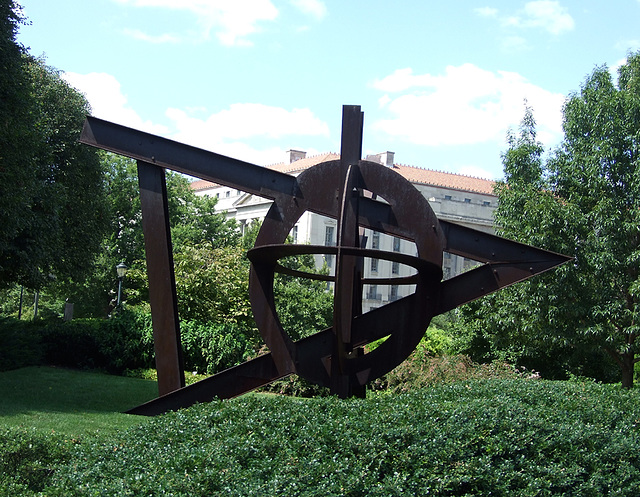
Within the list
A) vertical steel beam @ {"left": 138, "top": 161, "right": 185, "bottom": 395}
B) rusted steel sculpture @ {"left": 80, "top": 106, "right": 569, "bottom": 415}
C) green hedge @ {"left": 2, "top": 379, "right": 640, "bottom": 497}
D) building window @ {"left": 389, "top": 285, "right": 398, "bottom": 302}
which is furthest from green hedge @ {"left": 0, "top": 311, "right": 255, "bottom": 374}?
building window @ {"left": 389, "top": 285, "right": 398, "bottom": 302}

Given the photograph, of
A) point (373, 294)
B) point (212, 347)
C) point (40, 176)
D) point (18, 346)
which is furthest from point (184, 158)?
point (373, 294)

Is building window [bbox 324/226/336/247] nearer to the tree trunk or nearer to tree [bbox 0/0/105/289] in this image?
tree [bbox 0/0/105/289]

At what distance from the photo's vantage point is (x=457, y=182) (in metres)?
76.5

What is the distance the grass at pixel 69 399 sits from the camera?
1090 centimetres

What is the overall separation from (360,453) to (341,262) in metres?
2.91

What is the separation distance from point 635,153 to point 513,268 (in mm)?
11441

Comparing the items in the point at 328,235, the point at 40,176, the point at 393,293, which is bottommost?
the point at 393,293

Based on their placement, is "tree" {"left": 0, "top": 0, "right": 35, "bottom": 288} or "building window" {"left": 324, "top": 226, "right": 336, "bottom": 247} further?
"building window" {"left": 324, "top": 226, "right": 336, "bottom": 247}

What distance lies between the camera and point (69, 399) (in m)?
Answer: 14.8

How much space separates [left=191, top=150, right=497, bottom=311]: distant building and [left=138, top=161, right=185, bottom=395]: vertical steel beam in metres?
50.8

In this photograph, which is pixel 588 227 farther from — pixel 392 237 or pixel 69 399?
pixel 392 237

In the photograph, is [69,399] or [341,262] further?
[69,399]

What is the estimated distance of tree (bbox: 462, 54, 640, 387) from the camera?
18.0m

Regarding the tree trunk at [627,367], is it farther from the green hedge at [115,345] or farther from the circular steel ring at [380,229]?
the circular steel ring at [380,229]
